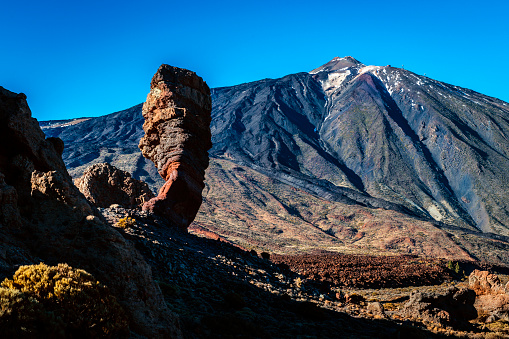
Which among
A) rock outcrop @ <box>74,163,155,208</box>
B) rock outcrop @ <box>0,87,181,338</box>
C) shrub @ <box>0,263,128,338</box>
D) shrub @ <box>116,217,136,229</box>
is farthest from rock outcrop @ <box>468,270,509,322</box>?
rock outcrop @ <box>74,163,155,208</box>

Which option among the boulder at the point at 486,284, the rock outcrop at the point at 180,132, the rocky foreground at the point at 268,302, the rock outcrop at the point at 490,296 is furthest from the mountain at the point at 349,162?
the rocky foreground at the point at 268,302

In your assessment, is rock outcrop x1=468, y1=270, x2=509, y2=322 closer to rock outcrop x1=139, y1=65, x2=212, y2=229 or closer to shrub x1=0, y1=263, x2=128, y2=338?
rock outcrop x1=139, y1=65, x2=212, y2=229

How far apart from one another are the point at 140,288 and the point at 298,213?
6490cm

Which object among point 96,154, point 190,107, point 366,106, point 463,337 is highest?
point 366,106

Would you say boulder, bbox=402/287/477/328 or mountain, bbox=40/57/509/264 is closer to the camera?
boulder, bbox=402/287/477/328

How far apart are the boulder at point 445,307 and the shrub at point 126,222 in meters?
10.2

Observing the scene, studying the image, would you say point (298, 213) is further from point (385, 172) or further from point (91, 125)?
point (91, 125)

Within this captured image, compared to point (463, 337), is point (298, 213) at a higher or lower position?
higher

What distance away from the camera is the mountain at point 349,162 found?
195 feet

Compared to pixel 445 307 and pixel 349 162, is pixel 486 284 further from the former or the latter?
pixel 349 162

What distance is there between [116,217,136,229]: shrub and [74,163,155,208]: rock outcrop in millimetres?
5439

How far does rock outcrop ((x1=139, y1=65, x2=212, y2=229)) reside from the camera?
67.0 feet

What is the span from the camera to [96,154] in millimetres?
96875

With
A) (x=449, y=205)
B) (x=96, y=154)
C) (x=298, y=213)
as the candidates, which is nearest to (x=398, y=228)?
(x=298, y=213)
